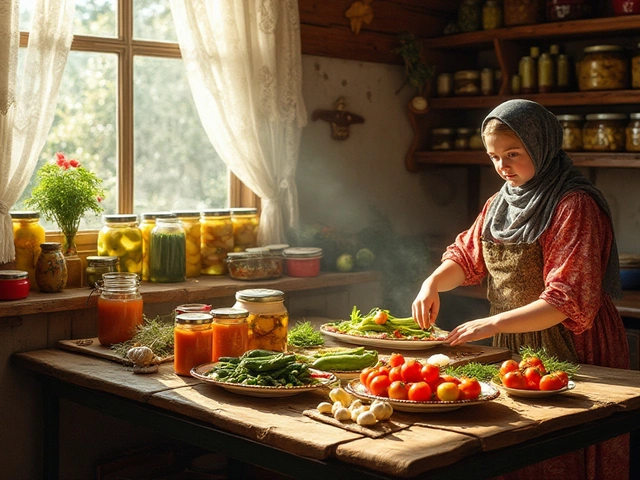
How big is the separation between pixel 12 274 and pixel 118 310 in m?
0.42

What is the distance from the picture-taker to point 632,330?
160 inches

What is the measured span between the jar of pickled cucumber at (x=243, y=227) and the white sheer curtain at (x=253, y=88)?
0.25 feet

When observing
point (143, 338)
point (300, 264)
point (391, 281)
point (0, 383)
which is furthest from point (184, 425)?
point (391, 281)

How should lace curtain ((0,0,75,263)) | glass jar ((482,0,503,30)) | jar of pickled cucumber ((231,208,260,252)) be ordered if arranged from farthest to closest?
glass jar ((482,0,503,30))
jar of pickled cucumber ((231,208,260,252))
lace curtain ((0,0,75,263))

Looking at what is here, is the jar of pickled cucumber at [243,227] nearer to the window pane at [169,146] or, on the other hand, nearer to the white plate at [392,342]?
the window pane at [169,146]

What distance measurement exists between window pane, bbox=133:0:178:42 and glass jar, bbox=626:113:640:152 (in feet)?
7.02

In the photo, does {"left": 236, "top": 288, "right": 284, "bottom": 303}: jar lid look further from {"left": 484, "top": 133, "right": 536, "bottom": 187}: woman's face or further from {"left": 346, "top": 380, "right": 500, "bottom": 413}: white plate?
{"left": 484, "top": 133, "right": 536, "bottom": 187}: woman's face

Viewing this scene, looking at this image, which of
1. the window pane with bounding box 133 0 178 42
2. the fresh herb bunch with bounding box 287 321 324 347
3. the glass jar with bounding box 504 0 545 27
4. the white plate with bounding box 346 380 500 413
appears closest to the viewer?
the white plate with bounding box 346 380 500 413

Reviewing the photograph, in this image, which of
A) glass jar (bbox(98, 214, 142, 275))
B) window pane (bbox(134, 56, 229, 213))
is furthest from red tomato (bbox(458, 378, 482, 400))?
window pane (bbox(134, 56, 229, 213))

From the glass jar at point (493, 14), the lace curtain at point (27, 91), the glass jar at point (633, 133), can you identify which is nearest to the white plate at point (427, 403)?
the lace curtain at point (27, 91)

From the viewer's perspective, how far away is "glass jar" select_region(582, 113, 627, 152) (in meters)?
4.38

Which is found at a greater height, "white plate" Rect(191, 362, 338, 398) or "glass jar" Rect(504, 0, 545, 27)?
"glass jar" Rect(504, 0, 545, 27)

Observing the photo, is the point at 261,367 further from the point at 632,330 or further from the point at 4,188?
the point at 632,330

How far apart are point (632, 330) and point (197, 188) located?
6.67 feet
